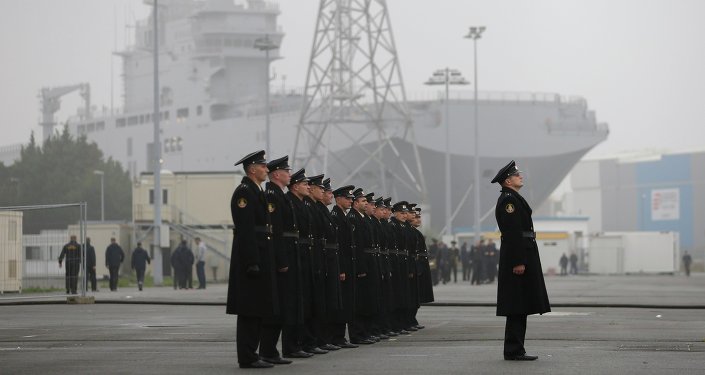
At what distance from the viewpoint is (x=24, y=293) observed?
106 feet

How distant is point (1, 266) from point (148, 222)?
79.6 feet

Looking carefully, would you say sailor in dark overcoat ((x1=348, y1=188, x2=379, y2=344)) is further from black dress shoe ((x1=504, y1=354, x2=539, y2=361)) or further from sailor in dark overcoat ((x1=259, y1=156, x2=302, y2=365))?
black dress shoe ((x1=504, y1=354, x2=539, y2=361))

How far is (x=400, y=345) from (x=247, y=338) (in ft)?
11.1

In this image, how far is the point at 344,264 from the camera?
14.6 meters

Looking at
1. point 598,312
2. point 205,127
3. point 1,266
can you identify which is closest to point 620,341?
point 598,312

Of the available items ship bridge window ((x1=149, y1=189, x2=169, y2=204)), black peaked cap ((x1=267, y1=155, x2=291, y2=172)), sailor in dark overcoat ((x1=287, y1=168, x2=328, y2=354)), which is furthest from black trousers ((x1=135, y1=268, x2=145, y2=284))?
black peaked cap ((x1=267, y1=155, x2=291, y2=172))

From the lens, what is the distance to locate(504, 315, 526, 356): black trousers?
12.0 metres

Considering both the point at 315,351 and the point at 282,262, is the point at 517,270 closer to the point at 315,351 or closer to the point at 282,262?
the point at 282,262

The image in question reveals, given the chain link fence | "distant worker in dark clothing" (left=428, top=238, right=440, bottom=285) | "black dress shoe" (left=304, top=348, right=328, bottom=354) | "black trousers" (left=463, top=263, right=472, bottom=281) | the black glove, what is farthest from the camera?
"black trousers" (left=463, top=263, right=472, bottom=281)

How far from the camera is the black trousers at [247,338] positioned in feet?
37.1

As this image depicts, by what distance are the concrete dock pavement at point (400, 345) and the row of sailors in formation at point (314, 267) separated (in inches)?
13.6

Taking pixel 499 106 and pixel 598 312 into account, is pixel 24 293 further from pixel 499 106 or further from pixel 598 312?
pixel 499 106

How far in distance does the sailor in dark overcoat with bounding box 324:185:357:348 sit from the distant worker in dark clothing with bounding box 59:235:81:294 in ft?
48.2

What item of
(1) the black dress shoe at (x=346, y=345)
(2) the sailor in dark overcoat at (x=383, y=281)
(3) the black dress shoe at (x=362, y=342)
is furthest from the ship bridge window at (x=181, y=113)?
(1) the black dress shoe at (x=346, y=345)
